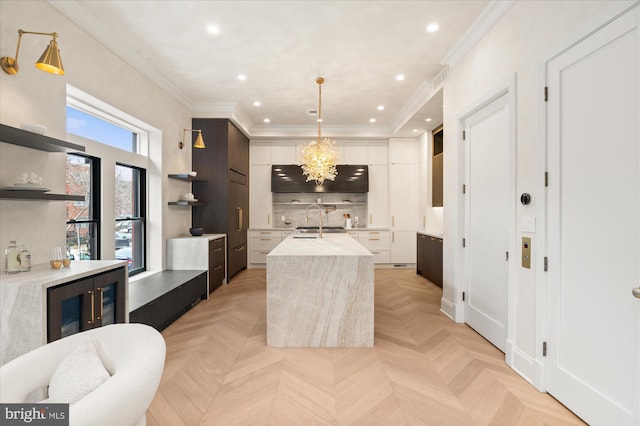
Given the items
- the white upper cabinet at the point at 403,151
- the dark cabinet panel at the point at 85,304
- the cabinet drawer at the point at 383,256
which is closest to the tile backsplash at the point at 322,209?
the cabinet drawer at the point at 383,256

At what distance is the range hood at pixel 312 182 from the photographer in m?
6.88

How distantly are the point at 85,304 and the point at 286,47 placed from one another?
3.13 meters

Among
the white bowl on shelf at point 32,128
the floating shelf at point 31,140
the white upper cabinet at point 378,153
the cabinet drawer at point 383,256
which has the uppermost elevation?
the white upper cabinet at point 378,153

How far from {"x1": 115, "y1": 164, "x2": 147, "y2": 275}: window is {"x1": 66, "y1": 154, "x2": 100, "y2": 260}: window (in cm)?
44

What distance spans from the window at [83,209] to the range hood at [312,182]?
3.79m

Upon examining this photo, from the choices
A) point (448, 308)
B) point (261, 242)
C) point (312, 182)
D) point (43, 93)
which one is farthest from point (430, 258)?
point (43, 93)

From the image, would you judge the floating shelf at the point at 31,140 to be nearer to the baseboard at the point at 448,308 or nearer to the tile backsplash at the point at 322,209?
the baseboard at the point at 448,308

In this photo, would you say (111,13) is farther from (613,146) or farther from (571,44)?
(613,146)

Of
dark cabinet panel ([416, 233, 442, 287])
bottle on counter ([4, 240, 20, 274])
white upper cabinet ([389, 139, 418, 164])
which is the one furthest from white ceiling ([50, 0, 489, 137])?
dark cabinet panel ([416, 233, 442, 287])

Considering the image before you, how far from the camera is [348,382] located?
2307mm

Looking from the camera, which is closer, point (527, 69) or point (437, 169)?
point (527, 69)

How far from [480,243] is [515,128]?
121 centimetres

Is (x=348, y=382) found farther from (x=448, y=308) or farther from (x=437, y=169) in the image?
(x=437, y=169)

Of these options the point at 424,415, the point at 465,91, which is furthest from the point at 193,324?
the point at 465,91
